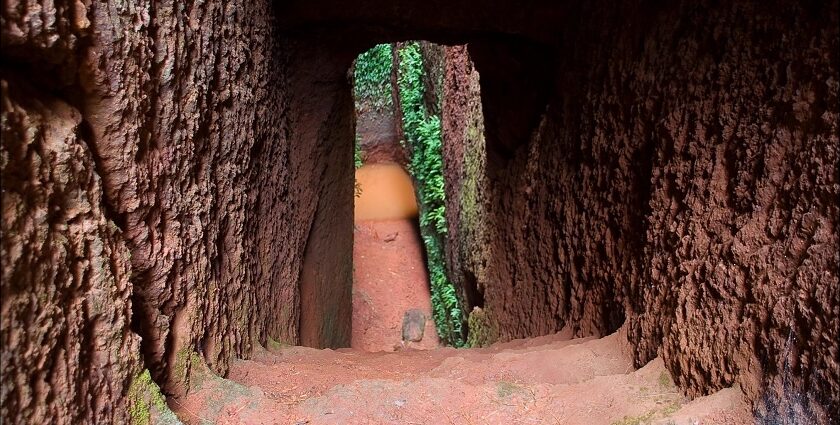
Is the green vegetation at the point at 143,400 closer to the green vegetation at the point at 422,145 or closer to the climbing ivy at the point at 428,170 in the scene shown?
the green vegetation at the point at 422,145

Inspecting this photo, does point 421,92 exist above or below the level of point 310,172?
above

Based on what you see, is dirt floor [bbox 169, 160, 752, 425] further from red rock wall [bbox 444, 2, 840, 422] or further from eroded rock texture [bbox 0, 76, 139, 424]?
eroded rock texture [bbox 0, 76, 139, 424]

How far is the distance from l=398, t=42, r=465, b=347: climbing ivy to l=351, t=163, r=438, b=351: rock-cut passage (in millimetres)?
603

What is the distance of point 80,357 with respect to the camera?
140 cm

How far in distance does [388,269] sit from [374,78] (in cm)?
375

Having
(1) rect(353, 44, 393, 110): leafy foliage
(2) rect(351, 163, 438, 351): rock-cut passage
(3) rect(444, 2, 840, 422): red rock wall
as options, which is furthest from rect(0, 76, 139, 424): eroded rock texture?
(1) rect(353, 44, 393, 110): leafy foliage

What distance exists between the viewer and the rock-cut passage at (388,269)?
9.57 meters

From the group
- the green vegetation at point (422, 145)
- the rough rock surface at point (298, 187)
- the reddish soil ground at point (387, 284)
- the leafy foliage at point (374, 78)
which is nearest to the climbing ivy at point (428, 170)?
the green vegetation at point (422, 145)

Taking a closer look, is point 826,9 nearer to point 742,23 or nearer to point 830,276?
point 742,23

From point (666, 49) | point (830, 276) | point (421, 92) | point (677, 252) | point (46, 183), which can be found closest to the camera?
point (46, 183)

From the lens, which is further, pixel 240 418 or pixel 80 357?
pixel 240 418

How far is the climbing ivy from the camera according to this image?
9148 millimetres

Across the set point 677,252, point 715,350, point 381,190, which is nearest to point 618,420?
point 715,350

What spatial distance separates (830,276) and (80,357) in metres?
1.84
